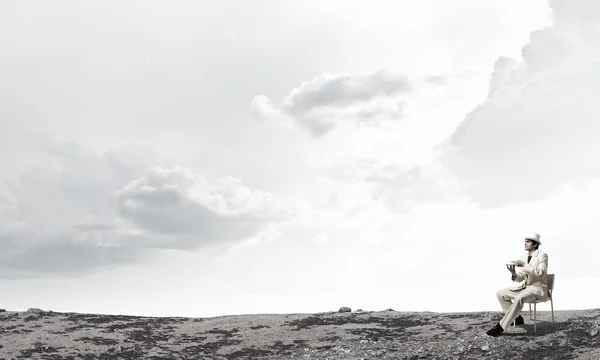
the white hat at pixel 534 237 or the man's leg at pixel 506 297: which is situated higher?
the white hat at pixel 534 237

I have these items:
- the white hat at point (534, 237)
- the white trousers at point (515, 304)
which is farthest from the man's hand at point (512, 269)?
the white hat at point (534, 237)

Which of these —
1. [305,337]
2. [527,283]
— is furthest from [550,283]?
[305,337]

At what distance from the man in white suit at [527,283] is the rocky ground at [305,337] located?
429 millimetres

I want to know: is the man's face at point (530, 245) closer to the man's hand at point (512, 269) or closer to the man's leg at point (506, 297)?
the man's hand at point (512, 269)

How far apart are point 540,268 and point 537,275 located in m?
0.19

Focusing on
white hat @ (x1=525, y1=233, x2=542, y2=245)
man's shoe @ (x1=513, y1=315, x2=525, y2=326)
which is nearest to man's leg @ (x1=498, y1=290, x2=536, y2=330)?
man's shoe @ (x1=513, y1=315, x2=525, y2=326)

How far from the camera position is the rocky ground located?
15750 millimetres

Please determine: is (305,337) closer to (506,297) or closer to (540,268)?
(506,297)

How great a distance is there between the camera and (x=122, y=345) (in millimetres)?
17125

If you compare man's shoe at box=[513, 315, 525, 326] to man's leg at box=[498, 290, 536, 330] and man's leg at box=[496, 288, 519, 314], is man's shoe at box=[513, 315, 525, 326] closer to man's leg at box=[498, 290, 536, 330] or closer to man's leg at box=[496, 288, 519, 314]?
man's leg at box=[496, 288, 519, 314]

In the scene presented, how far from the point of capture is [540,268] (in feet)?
52.8

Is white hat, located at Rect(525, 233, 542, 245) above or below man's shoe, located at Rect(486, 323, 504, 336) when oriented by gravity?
above

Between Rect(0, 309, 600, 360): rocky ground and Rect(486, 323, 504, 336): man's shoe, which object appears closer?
Rect(0, 309, 600, 360): rocky ground

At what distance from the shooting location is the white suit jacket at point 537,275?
53.1 feet
